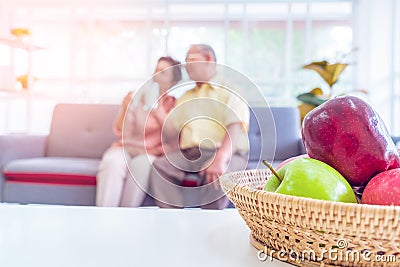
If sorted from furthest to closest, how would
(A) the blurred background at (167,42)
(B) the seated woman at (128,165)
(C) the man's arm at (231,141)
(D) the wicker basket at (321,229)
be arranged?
(A) the blurred background at (167,42) → (B) the seated woman at (128,165) → (C) the man's arm at (231,141) → (D) the wicker basket at (321,229)

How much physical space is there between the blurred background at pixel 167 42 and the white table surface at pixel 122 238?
4.09 meters

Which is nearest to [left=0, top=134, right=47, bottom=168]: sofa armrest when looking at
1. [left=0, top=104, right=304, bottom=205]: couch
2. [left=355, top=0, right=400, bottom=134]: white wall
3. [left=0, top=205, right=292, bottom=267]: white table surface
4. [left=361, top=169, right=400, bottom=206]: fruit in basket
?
[left=0, top=104, right=304, bottom=205]: couch

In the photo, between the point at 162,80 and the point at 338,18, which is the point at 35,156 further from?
the point at 338,18

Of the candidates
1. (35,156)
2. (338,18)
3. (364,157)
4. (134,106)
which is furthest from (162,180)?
(338,18)

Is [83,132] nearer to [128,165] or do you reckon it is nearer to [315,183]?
[128,165]

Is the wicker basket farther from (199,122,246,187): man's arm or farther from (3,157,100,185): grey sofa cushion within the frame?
(3,157,100,185): grey sofa cushion

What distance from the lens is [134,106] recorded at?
1986 millimetres

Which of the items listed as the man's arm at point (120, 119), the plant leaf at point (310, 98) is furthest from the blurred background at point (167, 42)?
the man's arm at point (120, 119)

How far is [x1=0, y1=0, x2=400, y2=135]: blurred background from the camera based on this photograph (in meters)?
4.62

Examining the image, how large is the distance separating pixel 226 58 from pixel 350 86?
141 centimetres

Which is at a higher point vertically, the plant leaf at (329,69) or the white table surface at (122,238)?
the plant leaf at (329,69)

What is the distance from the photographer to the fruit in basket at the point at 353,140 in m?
0.44

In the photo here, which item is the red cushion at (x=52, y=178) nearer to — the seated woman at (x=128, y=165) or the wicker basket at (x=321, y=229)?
the seated woman at (x=128, y=165)

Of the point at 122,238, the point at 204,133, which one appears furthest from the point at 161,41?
the point at 122,238
